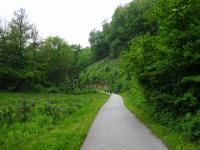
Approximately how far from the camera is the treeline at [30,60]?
60562mm

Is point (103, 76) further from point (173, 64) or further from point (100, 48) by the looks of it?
point (173, 64)

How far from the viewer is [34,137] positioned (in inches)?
565

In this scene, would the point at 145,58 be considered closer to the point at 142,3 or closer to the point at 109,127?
the point at 109,127

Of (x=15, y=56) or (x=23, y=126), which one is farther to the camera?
(x=15, y=56)

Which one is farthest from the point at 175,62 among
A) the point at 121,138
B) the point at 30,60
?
the point at 30,60

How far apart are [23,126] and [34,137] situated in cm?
315

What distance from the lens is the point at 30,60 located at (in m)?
64.1

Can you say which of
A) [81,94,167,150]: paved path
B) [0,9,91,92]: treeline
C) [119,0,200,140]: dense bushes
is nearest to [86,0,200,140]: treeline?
[119,0,200,140]: dense bushes

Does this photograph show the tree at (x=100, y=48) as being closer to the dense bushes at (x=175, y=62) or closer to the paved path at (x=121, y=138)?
the dense bushes at (x=175, y=62)

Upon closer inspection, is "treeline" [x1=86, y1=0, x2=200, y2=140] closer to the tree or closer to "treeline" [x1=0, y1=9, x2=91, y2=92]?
"treeline" [x1=0, y1=9, x2=91, y2=92]

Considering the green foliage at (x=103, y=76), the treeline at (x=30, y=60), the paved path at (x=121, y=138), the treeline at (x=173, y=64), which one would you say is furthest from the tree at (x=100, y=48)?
the paved path at (x=121, y=138)

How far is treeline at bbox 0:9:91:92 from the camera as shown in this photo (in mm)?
60562

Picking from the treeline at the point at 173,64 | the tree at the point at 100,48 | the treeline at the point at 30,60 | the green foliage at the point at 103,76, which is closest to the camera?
the treeline at the point at 173,64

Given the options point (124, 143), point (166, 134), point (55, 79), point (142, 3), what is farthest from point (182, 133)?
point (142, 3)
